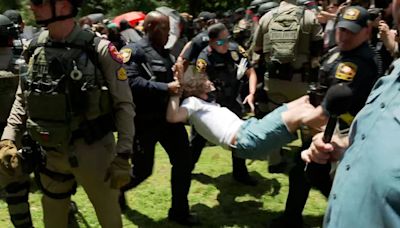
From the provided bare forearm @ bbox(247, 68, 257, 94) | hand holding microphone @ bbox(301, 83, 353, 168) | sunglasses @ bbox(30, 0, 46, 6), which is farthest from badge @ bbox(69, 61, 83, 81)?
bare forearm @ bbox(247, 68, 257, 94)

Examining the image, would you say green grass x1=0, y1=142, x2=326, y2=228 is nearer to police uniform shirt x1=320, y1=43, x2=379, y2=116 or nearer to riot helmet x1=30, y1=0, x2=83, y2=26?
police uniform shirt x1=320, y1=43, x2=379, y2=116

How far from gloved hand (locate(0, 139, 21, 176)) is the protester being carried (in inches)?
41.2

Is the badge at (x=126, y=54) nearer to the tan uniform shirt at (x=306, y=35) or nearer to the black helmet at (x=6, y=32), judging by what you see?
the black helmet at (x=6, y=32)

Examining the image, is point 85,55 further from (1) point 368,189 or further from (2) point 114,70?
(1) point 368,189

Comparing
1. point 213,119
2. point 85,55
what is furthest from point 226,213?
point 85,55

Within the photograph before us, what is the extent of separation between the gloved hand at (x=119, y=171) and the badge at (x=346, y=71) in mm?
1470

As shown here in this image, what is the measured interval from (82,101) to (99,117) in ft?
0.61

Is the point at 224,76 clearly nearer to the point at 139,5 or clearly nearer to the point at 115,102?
the point at 115,102

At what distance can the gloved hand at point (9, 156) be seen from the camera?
3.14 meters

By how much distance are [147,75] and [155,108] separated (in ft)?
0.95

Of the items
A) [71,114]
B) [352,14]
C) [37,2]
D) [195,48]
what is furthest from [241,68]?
[37,2]

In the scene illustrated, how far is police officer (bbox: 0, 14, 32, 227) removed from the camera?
→ 12.9ft

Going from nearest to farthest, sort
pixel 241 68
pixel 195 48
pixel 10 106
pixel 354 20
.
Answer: pixel 354 20, pixel 10 106, pixel 241 68, pixel 195 48

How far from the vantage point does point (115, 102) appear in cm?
313
